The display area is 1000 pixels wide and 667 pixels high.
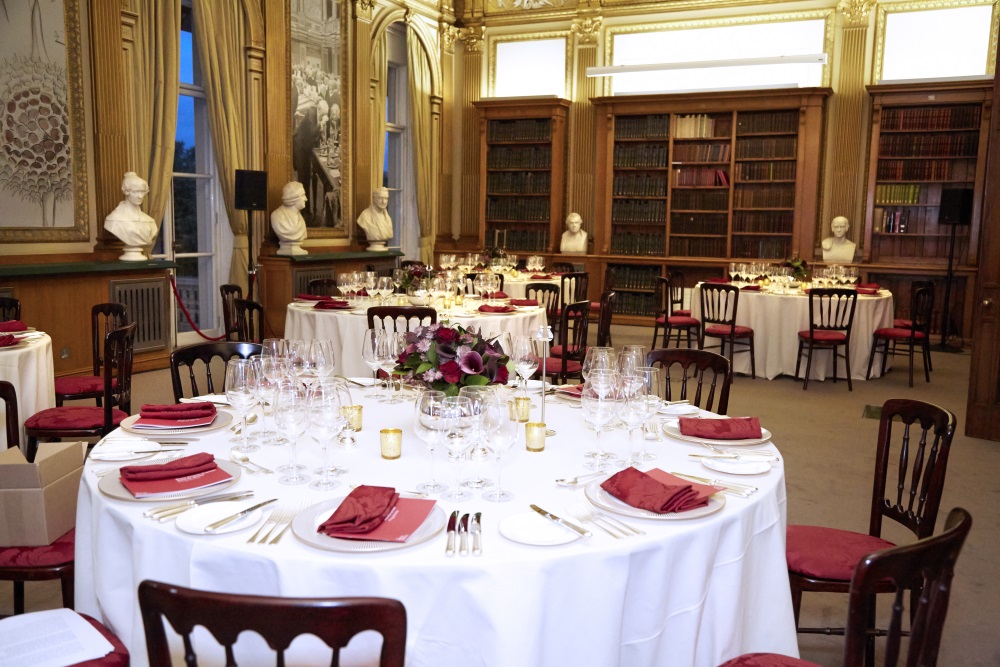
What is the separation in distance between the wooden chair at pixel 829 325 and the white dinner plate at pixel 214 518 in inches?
250

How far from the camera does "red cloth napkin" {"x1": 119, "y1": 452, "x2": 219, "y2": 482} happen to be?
2.07 meters

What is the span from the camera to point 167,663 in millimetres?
1344

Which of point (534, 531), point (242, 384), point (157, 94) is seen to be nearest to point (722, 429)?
point (534, 531)

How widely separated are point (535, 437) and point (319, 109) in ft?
27.4

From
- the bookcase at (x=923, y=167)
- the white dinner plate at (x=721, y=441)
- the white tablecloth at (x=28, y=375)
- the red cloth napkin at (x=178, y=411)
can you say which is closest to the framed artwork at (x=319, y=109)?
the white tablecloth at (x=28, y=375)

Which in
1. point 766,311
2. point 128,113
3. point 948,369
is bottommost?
point 948,369

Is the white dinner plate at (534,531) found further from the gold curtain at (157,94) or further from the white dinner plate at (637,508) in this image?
the gold curtain at (157,94)

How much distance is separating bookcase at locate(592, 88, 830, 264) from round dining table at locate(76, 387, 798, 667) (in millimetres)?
9267

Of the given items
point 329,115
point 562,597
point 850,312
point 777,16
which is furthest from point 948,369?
point 562,597

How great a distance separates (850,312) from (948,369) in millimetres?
1844

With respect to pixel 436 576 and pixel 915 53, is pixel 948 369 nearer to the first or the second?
pixel 915 53

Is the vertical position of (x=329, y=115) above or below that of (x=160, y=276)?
above

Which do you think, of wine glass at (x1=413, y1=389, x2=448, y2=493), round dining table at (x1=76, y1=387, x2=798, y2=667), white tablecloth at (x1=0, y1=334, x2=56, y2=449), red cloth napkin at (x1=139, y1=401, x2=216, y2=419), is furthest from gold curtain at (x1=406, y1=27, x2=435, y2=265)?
wine glass at (x1=413, y1=389, x2=448, y2=493)

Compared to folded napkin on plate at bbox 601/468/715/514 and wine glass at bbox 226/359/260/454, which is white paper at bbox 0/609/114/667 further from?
folded napkin on plate at bbox 601/468/715/514
